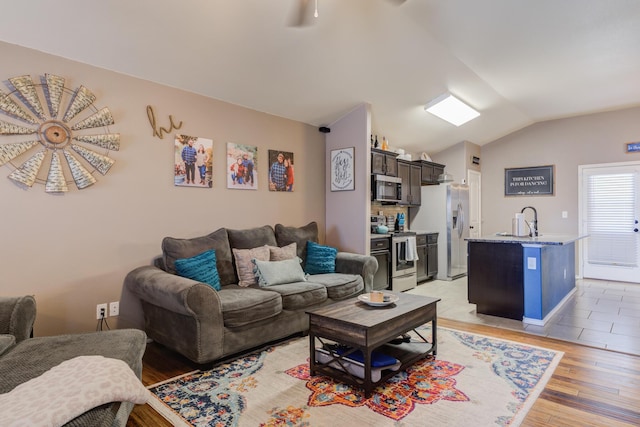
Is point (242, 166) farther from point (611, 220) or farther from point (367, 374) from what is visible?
point (611, 220)

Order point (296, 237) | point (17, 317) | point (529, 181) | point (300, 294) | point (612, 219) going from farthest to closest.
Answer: point (529, 181) → point (612, 219) → point (296, 237) → point (300, 294) → point (17, 317)

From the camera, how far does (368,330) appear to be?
2.32 metres

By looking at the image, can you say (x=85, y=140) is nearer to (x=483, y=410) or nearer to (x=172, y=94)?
(x=172, y=94)

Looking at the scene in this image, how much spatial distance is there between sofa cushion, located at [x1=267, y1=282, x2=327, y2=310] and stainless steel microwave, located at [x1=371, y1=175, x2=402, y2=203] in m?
2.26

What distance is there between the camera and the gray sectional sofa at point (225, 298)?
2717 millimetres

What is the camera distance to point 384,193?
5.64 meters

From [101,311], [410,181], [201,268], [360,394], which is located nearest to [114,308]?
[101,311]

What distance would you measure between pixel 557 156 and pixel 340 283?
5.57 meters

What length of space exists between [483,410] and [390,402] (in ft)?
1.84

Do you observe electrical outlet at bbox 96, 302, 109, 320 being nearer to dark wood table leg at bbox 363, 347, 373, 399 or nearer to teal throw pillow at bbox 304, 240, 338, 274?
teal throw pillow at bbox 304, 240, 338, 274

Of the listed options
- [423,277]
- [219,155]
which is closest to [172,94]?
[219,155]

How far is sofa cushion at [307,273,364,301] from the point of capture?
12.4 ft

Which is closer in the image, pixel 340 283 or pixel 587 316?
pixel 340 283

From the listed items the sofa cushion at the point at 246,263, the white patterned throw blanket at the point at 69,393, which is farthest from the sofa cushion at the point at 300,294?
the white patterned throw blanket at the point at 69,393
